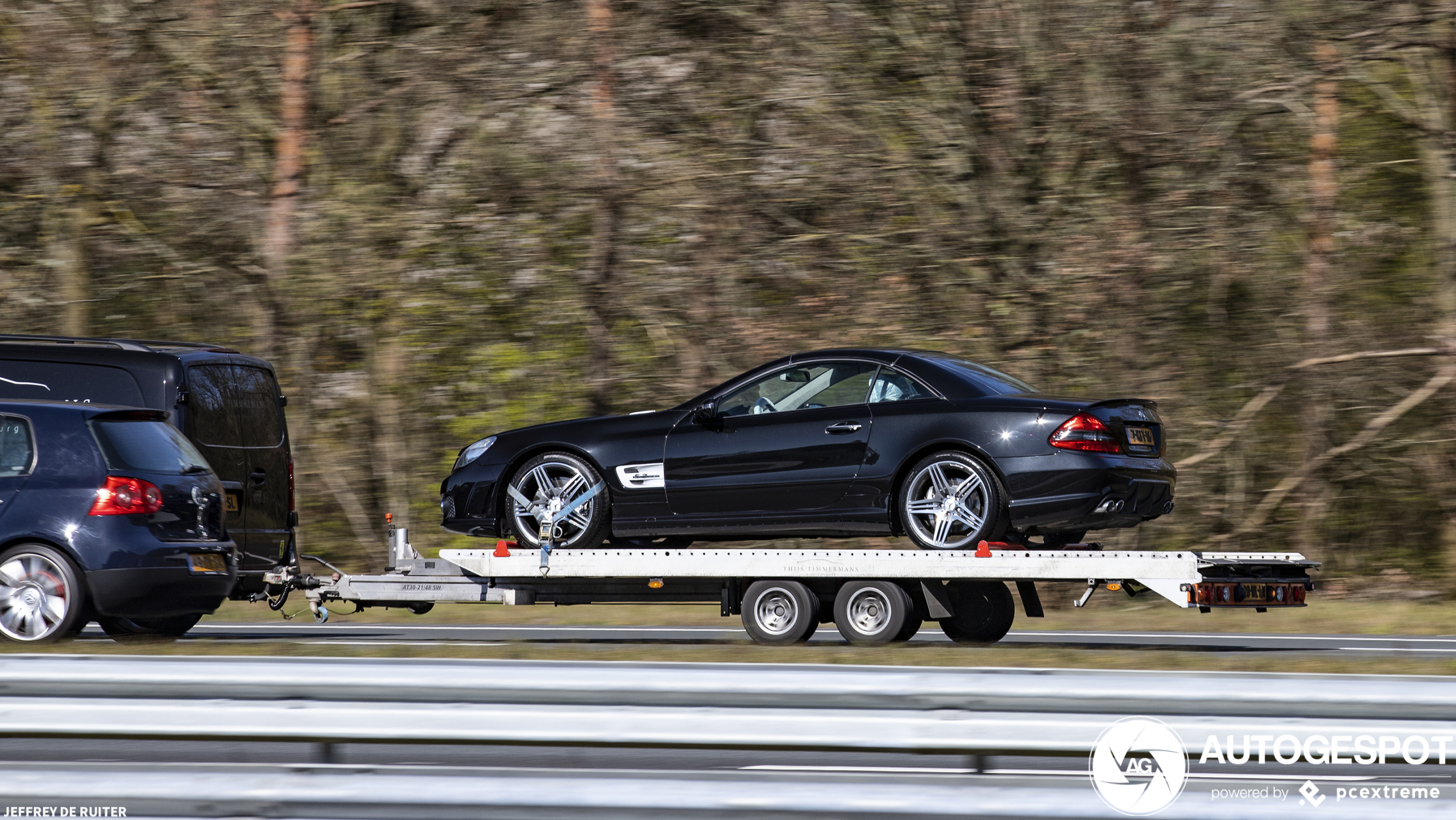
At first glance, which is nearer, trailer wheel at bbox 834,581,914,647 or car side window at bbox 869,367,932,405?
trailer wheel at bbox 834,581,914,647

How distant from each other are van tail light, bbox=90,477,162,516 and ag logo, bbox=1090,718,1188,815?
633cm

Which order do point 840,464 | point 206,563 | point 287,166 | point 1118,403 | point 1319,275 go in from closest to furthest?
1. point 206,563
2. point 1118,403
3. point 840,464
4. point 1319,275
5. point 287,166

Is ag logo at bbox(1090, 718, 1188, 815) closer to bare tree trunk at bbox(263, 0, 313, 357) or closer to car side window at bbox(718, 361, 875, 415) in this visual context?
car side window at bbox(718, 361, 875, 415)

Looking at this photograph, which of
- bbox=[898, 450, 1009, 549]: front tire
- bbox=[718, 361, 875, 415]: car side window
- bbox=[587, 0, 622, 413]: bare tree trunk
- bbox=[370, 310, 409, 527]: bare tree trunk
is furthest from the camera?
bbox=[370, 310, 409, 527]: bare tree trunk

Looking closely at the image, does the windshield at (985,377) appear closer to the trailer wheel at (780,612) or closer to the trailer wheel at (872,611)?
the trailer wheel at (872,611)

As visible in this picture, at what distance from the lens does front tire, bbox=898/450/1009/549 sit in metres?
9.23

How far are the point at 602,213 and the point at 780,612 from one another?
8020mm

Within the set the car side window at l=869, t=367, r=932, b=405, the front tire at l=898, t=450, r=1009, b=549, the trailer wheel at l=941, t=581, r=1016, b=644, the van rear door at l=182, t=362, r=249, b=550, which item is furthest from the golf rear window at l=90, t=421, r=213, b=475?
the trailer wheel at l=941, t=581, r=1016, b=644

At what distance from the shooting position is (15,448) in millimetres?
8781

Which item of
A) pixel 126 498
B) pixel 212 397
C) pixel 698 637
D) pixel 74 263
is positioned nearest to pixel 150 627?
pixel 212 397

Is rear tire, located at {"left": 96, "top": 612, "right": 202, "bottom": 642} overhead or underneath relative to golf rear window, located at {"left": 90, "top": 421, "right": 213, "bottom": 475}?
underneath

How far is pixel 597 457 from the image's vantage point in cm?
1014

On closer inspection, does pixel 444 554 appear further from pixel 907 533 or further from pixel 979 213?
pixel 979 213

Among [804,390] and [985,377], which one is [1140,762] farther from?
[804,390]
